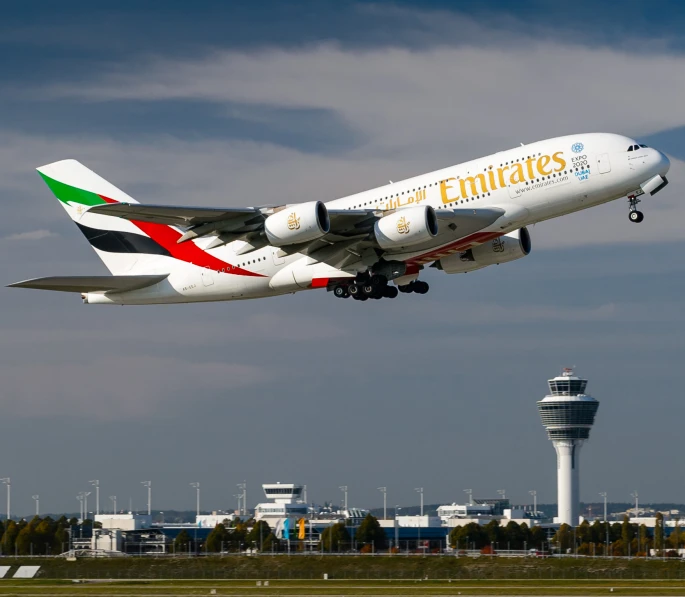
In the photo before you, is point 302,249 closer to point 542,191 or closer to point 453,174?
point 453,174

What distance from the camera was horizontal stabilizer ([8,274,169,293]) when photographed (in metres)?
55.4

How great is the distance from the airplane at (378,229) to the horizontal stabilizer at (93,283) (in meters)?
0.06

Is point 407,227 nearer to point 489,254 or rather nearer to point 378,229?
point 378,229

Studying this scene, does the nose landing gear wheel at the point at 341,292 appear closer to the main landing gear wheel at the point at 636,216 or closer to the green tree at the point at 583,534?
the main landing gear wheel at the point at 636,216

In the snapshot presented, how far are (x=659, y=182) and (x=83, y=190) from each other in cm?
3255

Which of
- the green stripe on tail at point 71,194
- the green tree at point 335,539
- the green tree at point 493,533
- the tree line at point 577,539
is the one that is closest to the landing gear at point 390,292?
the green stripe on tail at point 71,194

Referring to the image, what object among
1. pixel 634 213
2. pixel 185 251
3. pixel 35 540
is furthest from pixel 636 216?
pixel 35 540

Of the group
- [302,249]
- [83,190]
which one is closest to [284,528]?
[83,190]

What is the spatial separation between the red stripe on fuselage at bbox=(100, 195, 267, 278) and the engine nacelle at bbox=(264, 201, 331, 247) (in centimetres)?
647

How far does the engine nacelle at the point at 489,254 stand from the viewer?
5641 cm

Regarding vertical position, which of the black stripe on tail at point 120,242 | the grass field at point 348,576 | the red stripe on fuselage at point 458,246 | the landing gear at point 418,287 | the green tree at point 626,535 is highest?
the black stripe on tail at point 120,242

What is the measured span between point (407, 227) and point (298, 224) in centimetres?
493

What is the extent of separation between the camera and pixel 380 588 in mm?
61625

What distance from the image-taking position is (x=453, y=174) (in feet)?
168
